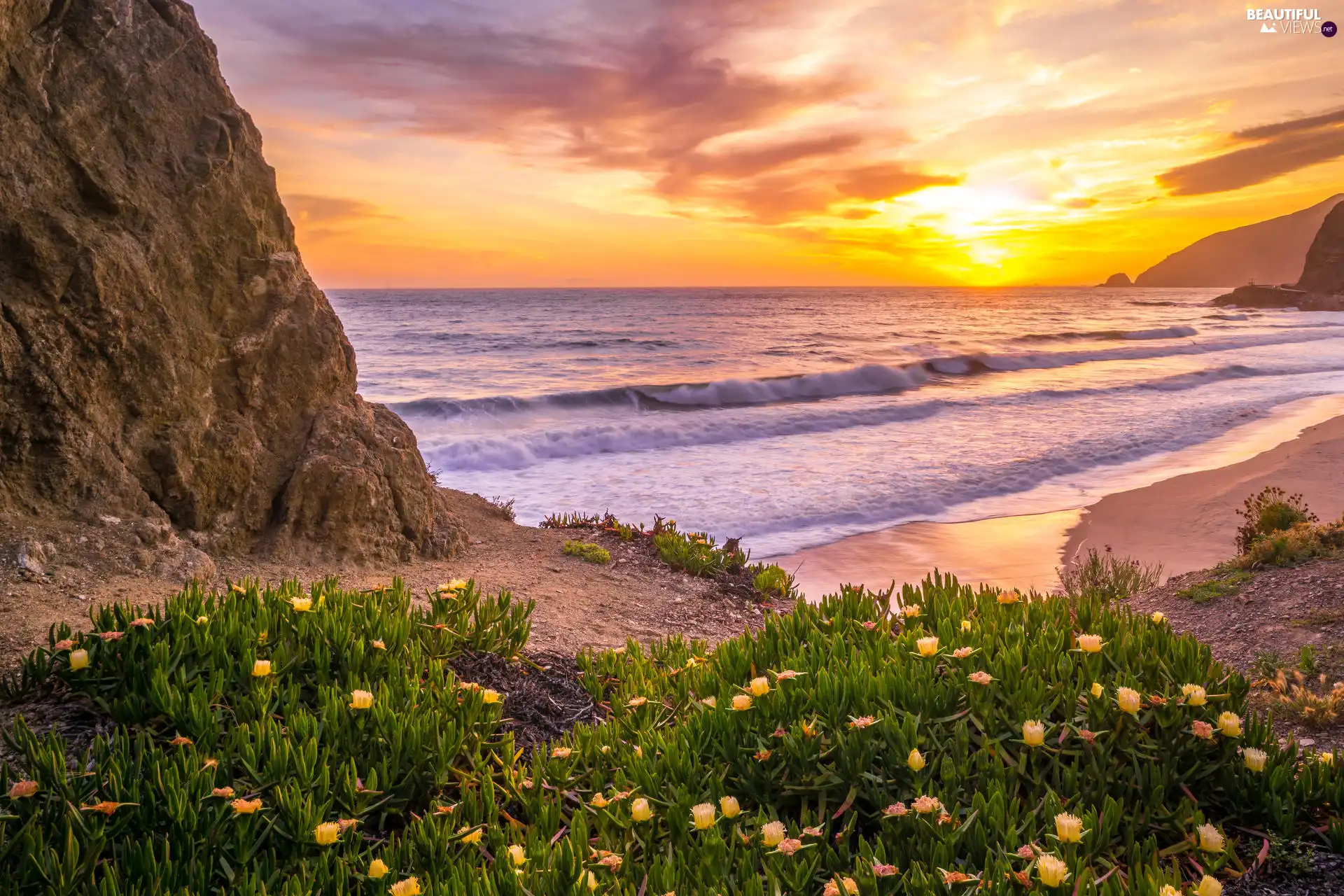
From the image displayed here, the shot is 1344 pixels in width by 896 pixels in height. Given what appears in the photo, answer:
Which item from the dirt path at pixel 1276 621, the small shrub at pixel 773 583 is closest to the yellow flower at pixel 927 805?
the dirt path at pixel 1276 621

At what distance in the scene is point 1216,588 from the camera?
6.94 metres

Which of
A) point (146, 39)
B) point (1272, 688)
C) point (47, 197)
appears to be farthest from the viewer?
point (146, 39)

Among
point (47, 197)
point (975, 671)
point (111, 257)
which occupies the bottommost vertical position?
point (975, 671)

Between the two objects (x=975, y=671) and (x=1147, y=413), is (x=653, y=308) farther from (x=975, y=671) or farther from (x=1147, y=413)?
(x=975, y=671)

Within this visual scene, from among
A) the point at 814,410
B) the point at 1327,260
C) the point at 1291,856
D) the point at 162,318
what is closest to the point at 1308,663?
the point at 1291,856

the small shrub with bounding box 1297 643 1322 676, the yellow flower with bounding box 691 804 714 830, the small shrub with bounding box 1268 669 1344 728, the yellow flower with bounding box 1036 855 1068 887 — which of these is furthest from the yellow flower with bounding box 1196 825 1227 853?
the small shrub with bounding box 1297 643 1322 676

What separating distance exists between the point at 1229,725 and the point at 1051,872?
105 cm

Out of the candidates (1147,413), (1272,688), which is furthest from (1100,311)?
(1272,688)

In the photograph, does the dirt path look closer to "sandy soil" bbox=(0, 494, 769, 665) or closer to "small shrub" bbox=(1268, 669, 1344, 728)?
"small shrub" bbox=(1268, 669, 1344, 728)

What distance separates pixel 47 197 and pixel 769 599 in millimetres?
6277

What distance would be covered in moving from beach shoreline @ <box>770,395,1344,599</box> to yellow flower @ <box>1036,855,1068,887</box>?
6081 millimetres

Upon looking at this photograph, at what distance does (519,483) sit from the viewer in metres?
15.6

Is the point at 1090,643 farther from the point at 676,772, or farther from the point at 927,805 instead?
the point at 676,772

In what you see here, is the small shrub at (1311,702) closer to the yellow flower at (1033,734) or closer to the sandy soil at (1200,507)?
the yellow flower at (1033,734)
